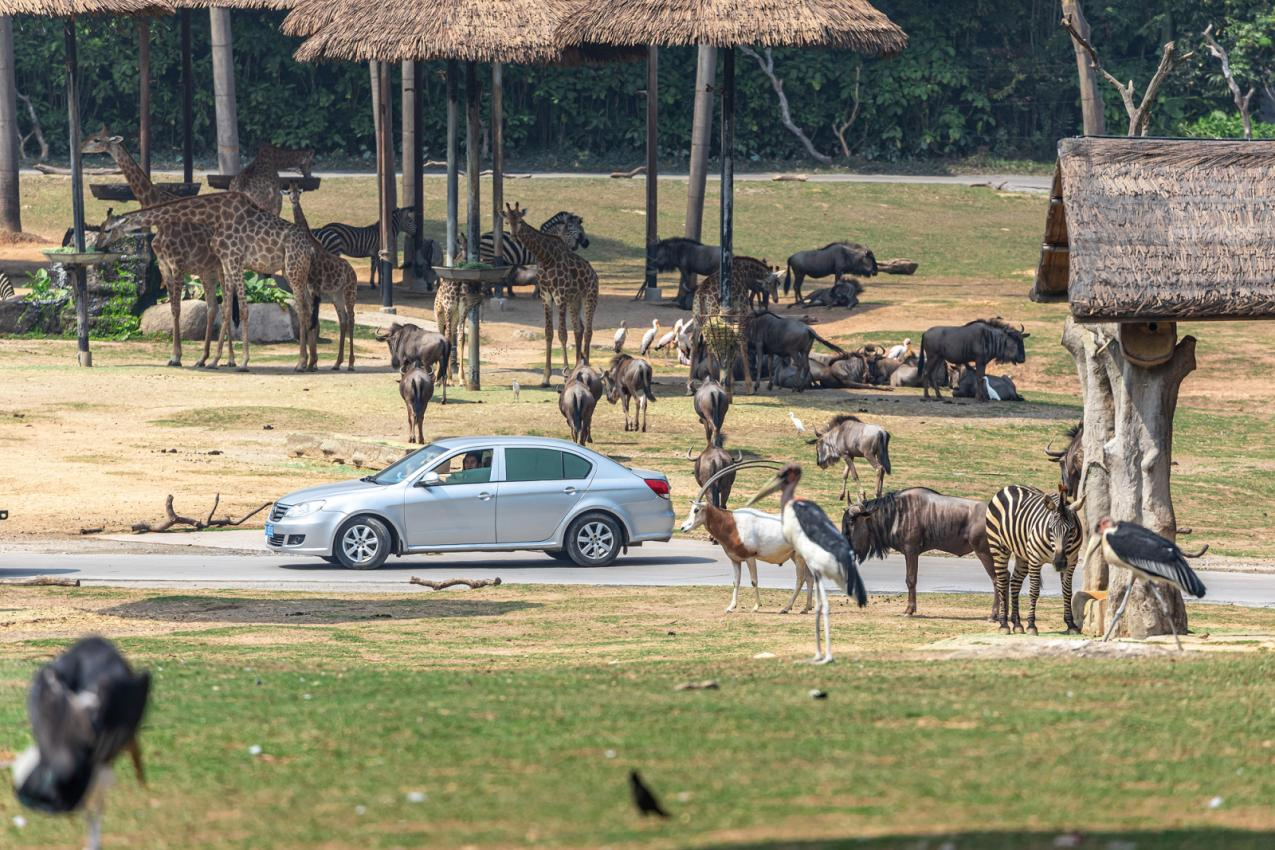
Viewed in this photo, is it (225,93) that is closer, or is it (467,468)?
(467,468)

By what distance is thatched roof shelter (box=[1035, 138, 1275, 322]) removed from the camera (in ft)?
45.8

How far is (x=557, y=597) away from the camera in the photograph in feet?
61.0

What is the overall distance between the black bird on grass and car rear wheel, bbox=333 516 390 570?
12.6 m

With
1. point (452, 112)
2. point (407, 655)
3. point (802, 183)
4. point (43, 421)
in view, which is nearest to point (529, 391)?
point (452, 112)

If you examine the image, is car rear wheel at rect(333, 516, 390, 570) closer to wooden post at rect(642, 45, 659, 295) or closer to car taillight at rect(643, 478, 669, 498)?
car taillight at rect(643, 478, 669, 498)

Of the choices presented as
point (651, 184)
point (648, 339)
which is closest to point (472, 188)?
point (648, 339)

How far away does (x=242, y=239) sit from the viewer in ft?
115

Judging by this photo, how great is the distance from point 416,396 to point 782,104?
42.7 m

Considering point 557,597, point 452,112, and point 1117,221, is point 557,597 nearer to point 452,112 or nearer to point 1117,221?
point 1117,221

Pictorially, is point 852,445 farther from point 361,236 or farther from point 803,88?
point 803,88

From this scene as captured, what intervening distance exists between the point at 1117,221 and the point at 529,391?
19561 millimetres

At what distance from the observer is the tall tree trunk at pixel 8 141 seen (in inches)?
1962

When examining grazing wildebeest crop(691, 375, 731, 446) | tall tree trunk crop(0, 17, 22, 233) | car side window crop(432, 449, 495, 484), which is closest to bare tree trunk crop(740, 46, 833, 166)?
tall tree trunk crop(0, 17, 22, 233)

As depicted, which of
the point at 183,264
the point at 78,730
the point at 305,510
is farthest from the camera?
the point at 183,264
